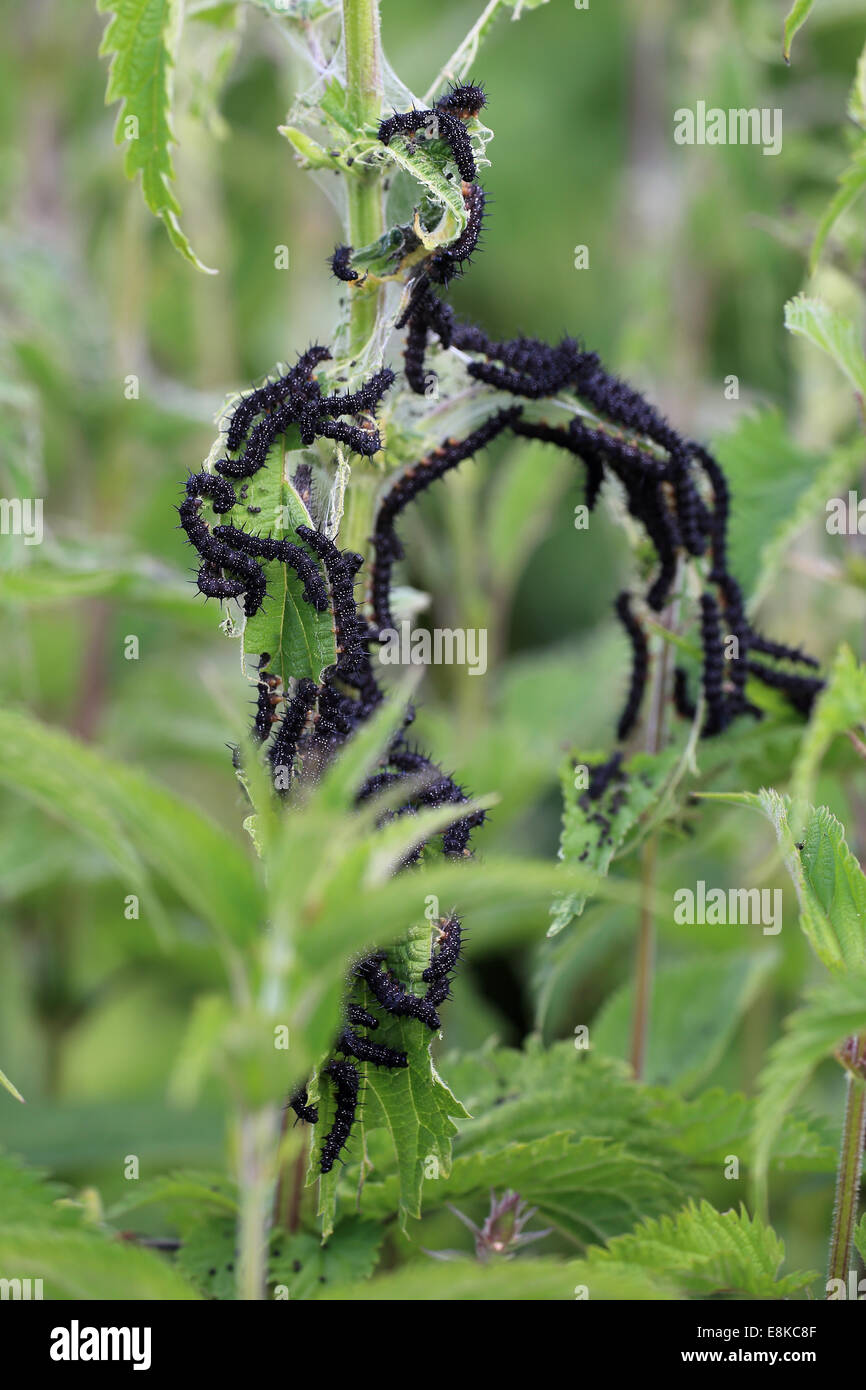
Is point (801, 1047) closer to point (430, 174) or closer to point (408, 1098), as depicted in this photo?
point (408, 1098)

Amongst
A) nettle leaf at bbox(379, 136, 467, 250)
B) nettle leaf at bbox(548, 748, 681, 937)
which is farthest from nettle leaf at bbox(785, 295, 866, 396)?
nettle leaf at bbox(548, 748, 681, 937)

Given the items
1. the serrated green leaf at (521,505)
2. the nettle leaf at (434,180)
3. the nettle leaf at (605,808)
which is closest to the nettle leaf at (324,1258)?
the nettle leaf at (605,808)

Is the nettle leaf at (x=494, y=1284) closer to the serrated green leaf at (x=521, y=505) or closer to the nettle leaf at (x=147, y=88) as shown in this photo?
the nettle leaf at (x=147, y=88)

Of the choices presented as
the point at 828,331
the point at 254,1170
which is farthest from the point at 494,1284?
the point at 828,331

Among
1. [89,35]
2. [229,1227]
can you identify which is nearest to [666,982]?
[229,1227]
